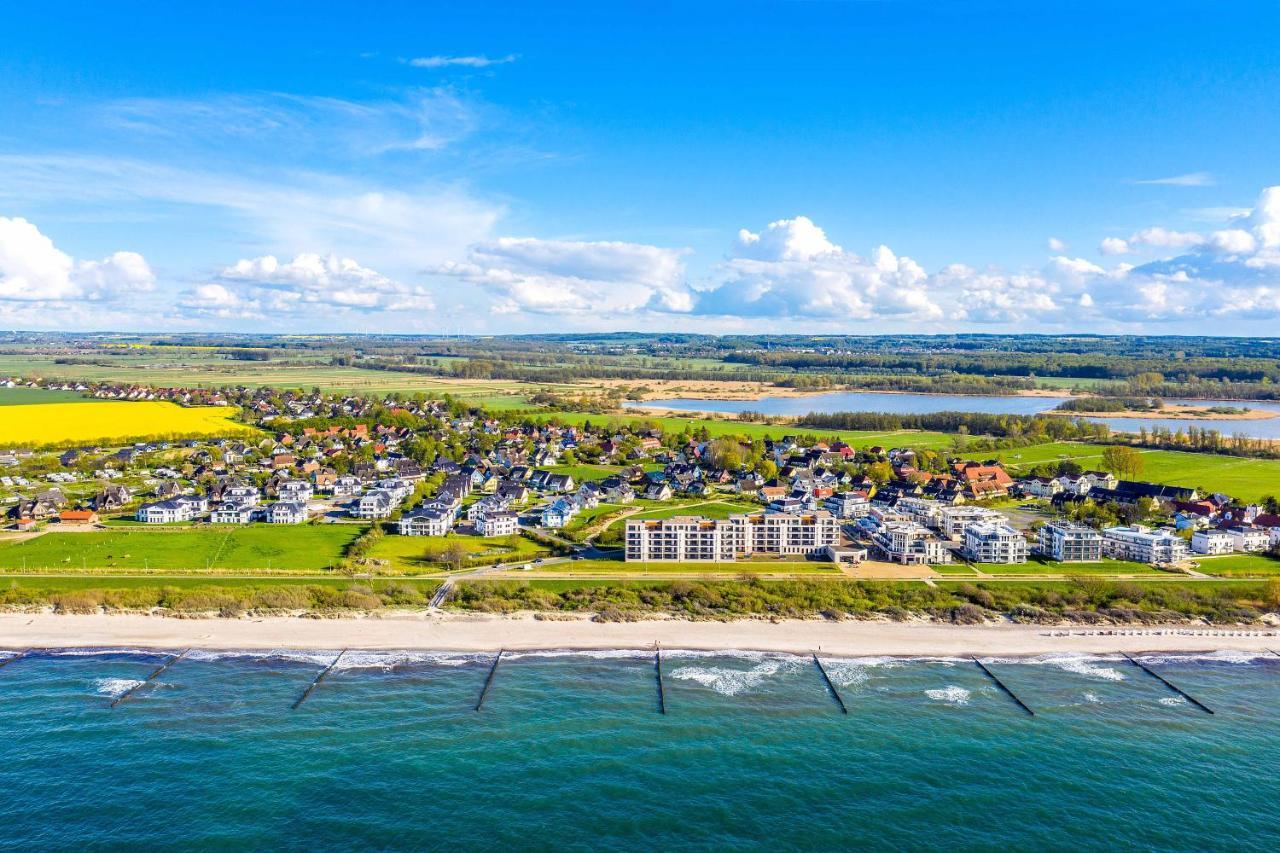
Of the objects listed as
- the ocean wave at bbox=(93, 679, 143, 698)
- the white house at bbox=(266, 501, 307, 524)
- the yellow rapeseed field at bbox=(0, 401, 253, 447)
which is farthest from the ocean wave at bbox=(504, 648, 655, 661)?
the yellow rapeseed field at bbox=(0, 401, 253, 447)

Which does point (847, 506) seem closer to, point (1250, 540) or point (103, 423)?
point (1250, 540)

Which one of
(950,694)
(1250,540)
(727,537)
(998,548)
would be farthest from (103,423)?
(1250,540)

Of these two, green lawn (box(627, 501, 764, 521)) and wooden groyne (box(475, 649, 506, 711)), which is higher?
green lawn (box(627, 501, 764, 521))

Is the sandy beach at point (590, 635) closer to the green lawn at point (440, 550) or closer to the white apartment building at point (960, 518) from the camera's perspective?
the green lawn at point (440, 550)

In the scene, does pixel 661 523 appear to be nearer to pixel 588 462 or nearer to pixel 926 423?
pixel 588 462

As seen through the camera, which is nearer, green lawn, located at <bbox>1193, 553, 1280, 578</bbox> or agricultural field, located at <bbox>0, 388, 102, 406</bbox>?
green lawn, located at <bbox>1193, 553, 1280, 578</bbox>

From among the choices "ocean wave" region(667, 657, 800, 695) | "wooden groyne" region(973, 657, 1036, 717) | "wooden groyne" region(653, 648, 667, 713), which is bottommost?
"wooden groyne" region(973, 657, 1036, 717)

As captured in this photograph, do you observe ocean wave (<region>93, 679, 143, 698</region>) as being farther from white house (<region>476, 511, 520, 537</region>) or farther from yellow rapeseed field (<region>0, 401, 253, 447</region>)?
yellow rapeseed field (<region>0, 401, 253, 447</region>)
